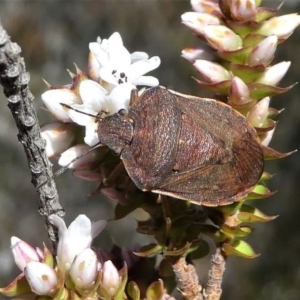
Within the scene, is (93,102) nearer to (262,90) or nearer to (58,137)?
(58,137)

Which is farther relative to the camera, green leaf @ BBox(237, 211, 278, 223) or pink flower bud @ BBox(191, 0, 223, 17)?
pink flower bud @ BBox(191, 0, 223, 17)

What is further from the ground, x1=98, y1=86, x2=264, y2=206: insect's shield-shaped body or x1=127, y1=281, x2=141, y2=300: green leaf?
x1=98, y1=86, x2=264, y2=206: insect's shield-shaped body

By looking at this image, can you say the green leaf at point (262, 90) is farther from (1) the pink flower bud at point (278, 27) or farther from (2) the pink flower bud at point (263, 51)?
(1) the pink flower bud at point (278, 27)

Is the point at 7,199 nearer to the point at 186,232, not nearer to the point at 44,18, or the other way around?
the point at 44,18

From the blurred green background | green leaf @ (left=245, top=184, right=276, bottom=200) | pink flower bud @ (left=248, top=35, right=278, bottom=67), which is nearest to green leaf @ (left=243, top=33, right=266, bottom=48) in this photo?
pink flower bud @ (left=248, top=35, right=278, bottom=67)

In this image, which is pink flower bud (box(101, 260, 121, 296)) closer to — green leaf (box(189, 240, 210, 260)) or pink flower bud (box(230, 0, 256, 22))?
green leaf (box(189, 240, 210, 260))

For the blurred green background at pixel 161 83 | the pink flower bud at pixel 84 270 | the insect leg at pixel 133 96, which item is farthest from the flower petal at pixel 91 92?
the blurred green background at pixel 161 83

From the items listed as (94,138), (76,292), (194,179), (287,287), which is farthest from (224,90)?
(287,287)
